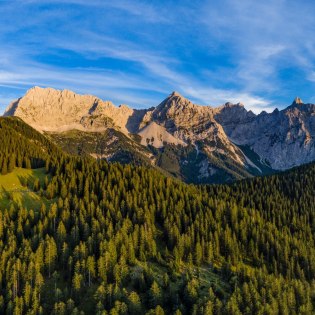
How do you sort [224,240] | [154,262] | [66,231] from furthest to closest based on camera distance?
1. [224,240]
2. [66,231]
3. [154,262]

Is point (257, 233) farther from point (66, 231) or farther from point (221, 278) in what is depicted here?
point (66, 231)

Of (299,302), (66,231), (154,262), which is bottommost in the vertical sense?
(299,302)

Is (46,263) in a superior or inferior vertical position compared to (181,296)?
superior

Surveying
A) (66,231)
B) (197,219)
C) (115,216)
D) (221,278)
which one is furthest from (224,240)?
(66,231)

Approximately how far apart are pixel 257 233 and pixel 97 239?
77.8m

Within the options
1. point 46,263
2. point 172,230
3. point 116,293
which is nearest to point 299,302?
point 172,230

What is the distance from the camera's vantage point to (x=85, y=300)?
120875mm

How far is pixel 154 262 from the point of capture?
471 ft

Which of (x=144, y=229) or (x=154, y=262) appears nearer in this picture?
(x=154, y=262)

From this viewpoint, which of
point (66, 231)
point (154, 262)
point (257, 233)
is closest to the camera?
point (154, 262)

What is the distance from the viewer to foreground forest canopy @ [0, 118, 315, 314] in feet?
393

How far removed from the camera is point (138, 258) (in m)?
144

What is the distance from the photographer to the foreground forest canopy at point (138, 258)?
393 feet

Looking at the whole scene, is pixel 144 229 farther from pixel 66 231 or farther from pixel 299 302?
pixel 299 302
